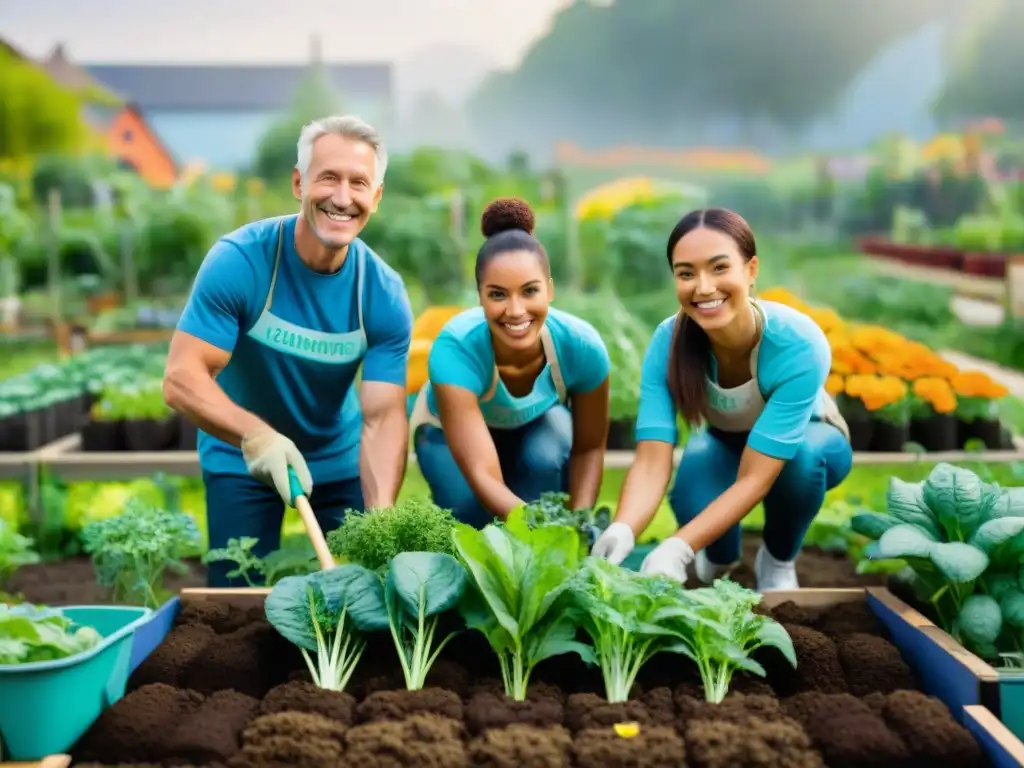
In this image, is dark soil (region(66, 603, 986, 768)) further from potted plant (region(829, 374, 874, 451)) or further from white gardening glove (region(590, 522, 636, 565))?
potted plant (region(829, 374, 874, 451))

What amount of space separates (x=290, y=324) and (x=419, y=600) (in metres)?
0.90

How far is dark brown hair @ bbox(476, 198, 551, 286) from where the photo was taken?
7.31 feet

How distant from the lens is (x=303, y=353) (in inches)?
95.3

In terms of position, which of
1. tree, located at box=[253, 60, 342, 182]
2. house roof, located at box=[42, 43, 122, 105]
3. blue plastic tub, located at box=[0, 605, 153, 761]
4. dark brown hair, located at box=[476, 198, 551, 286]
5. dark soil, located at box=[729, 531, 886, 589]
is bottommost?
dark soil, located at box=[729, 531, 886, 589]

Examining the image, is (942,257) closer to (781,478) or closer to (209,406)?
(781,478)

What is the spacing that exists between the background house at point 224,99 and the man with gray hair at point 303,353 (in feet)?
14.4

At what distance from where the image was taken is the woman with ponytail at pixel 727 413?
6.93ft

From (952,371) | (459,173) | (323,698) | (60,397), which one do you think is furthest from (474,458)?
(459,173)

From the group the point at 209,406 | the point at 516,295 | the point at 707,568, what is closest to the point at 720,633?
the point at 516,295

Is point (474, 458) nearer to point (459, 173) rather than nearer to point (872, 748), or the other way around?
point (872, 748)

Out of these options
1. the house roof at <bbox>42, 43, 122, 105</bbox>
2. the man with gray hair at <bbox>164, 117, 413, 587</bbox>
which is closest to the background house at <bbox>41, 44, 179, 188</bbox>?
the house roof at <bbox>42, 43, 122, 105</bbox>

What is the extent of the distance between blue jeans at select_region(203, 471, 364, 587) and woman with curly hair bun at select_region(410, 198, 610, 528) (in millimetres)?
251

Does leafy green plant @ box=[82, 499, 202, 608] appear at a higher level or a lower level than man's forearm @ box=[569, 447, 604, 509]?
lower

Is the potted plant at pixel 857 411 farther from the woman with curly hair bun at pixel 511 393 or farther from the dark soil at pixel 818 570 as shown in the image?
the woman with curly hair bun at pixel 511 393
